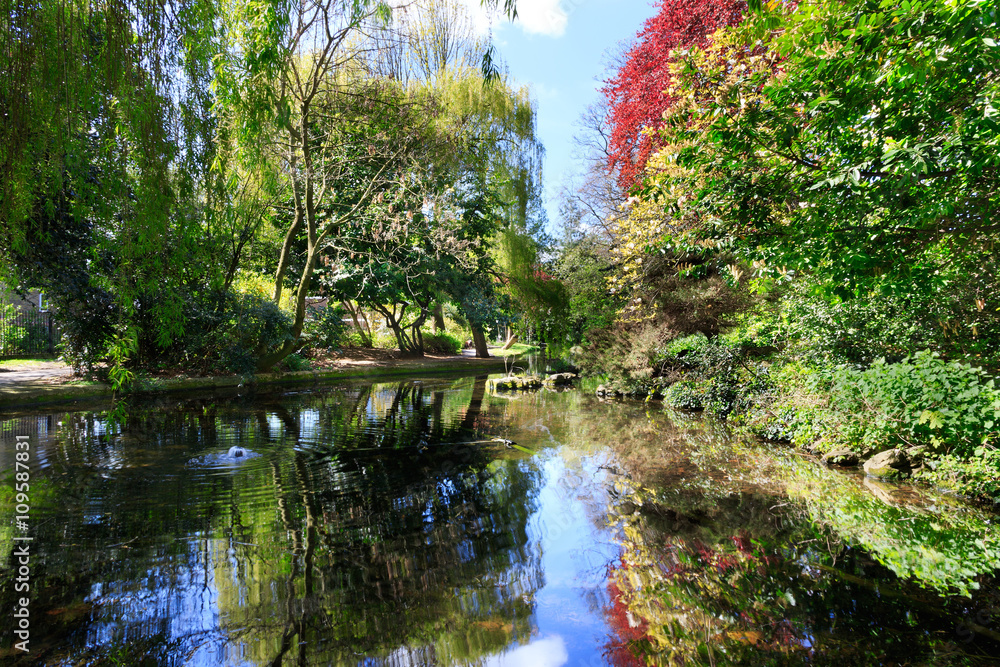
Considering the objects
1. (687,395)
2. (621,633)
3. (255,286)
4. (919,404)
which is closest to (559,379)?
(687,395)

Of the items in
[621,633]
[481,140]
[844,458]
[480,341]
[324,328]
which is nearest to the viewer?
[621,633]

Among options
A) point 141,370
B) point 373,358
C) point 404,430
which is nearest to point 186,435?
point 404,430

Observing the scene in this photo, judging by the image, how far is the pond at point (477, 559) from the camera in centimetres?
249

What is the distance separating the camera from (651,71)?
11594 millimetres

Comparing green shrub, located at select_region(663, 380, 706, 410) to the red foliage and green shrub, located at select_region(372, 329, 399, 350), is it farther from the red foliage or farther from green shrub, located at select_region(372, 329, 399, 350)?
Answer: green shrub, located at select_region(372, 329, 399, 350)

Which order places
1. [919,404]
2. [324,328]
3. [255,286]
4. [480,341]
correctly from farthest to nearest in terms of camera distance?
[480,341] < [324,328] < [255,286] < [919,404]

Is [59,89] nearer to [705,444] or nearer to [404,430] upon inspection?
[404,430]

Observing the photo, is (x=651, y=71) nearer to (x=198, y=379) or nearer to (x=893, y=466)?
(x=893, y=466)

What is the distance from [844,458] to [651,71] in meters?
9.08

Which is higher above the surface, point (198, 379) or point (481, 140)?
point (481, 140)

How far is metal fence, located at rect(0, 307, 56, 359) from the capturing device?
1212 centimetres

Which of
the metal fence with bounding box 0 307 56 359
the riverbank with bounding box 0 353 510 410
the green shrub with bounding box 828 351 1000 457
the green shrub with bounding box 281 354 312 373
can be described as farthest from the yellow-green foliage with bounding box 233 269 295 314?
the green shrub with bounding box 828 351 1000 457

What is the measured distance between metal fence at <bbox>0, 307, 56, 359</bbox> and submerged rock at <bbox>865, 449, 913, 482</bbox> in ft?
50.9

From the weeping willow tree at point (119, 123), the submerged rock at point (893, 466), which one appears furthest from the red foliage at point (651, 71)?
the weeping willow tree at point (119, 123)
